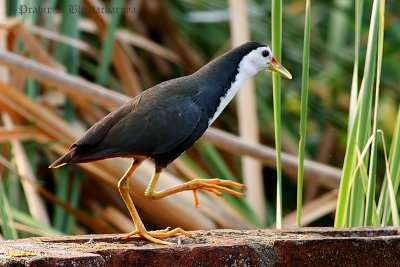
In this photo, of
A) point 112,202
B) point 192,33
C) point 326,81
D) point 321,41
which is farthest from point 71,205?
point 321,41

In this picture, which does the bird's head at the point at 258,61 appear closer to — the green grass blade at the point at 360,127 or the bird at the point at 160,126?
the bird at the point at 160,126

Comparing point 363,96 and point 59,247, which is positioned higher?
point 363,96

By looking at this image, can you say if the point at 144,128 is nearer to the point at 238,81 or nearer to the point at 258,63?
the point at 238,81

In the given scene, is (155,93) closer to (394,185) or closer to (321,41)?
(394,185)

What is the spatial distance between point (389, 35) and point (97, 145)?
3296 mm

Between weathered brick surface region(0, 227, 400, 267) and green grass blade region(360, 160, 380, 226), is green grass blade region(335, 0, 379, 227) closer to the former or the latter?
green grass blade region(360, 160, 380, 226)

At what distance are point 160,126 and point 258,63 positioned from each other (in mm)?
600

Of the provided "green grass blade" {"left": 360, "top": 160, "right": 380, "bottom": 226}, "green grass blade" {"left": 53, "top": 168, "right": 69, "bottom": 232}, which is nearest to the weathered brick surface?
"green grass blade" {"left": 360, "top": 160, "right": 380, "bottom": 226}

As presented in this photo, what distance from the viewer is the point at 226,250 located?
5.57 feet

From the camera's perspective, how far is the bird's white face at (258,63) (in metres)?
2.64

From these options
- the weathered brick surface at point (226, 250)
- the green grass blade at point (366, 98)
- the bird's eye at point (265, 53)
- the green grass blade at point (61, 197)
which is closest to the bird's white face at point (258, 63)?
the bird's eye at point (265, 53)

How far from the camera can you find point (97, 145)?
2.23 meters

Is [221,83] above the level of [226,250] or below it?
above

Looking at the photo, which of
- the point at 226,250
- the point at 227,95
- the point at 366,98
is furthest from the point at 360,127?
the point at 226,250
